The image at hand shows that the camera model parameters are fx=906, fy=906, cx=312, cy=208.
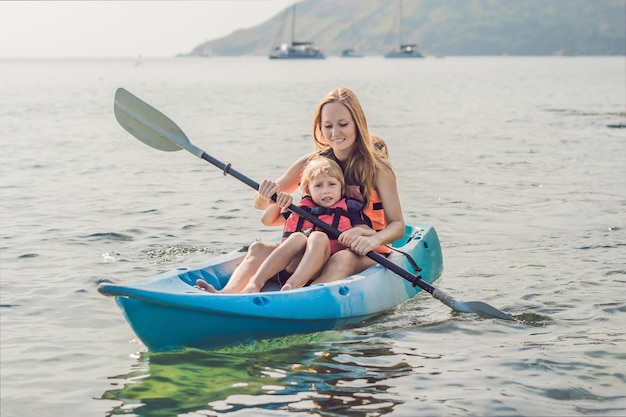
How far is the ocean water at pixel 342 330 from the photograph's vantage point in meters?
4.98

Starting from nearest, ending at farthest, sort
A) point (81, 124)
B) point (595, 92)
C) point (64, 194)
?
point (64, 194) < point (81, 124) < point (595, 92)

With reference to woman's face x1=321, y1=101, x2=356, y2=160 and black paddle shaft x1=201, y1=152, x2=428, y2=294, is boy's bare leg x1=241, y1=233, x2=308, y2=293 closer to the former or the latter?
black paddle shaft x1=201, y1=152, x2=428, y2=294

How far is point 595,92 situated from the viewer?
41.4 m

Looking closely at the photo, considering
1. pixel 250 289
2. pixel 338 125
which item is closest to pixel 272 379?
pixel 250 289

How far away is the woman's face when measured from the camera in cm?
627

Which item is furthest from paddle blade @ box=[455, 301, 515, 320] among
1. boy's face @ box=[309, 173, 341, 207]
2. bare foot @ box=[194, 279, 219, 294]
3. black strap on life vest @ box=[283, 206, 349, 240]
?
bare foot @ box=[194, 279, 219, 294]

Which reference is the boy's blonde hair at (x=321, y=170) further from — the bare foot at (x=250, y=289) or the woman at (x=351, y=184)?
the bare foot at (x=250, y=289)

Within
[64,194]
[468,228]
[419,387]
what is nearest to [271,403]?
[419,387]

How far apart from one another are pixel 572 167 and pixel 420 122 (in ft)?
34.4

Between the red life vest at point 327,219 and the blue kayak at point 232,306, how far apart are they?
1.14 ft

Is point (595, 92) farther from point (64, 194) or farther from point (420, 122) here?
point (64, 194)

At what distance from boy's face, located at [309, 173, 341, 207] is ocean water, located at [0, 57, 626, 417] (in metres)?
0.89

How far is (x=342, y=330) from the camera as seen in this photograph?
6.03 m

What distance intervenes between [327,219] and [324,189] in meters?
0.21
